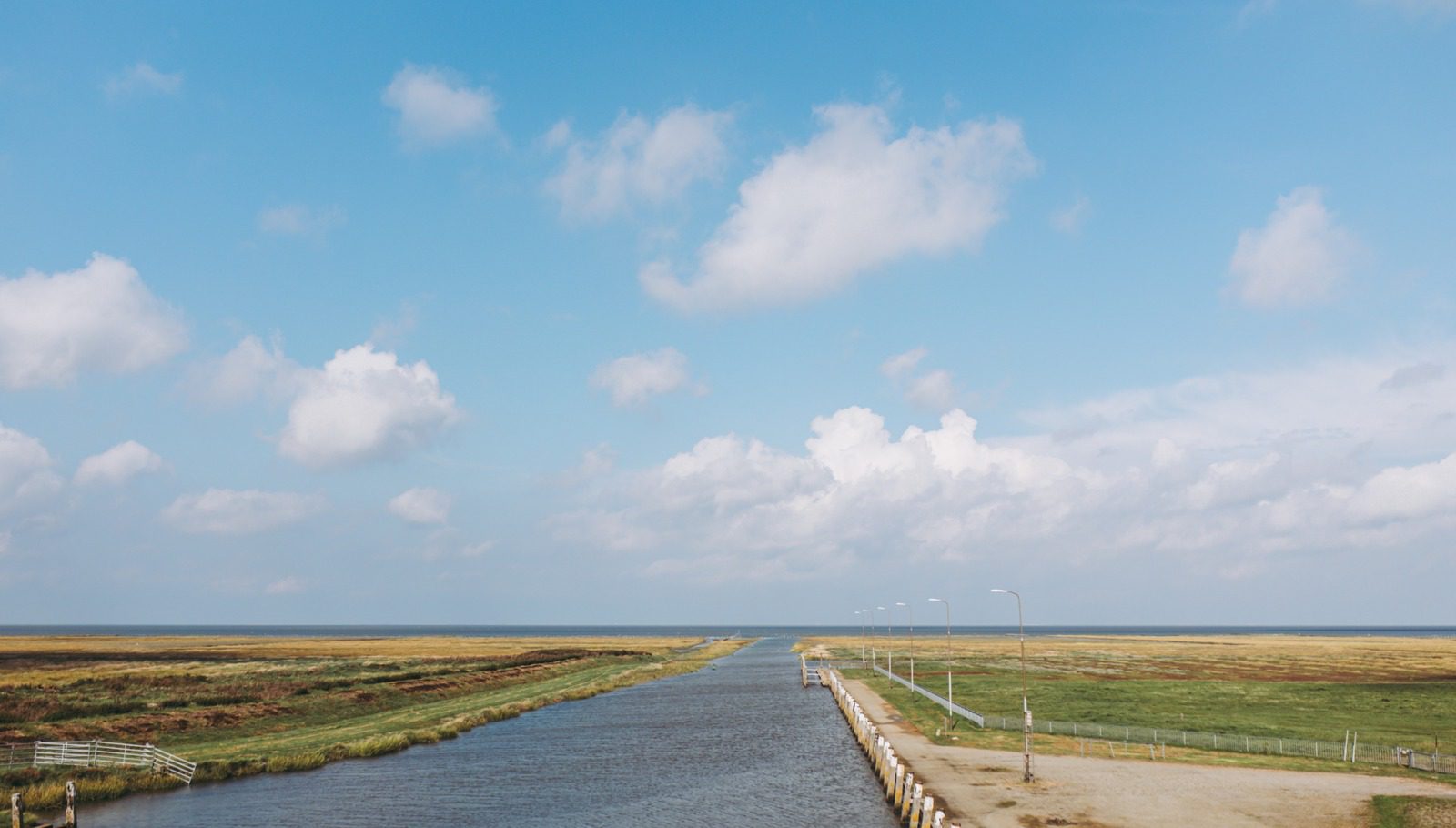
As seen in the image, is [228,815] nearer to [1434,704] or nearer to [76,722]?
[76,722]

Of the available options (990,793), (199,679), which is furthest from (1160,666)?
(199,679)

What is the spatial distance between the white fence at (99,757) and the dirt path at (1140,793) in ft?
129

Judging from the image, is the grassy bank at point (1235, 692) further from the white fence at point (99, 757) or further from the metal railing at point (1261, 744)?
the white fence at point (99, 757)

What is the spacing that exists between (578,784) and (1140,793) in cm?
2837

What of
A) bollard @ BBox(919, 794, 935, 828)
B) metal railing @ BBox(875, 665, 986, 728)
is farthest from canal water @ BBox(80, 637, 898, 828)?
metal railing @ BBox(875, 665, 986, 728)

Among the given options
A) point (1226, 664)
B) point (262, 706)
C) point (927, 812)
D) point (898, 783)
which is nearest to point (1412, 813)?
point (927, 812)

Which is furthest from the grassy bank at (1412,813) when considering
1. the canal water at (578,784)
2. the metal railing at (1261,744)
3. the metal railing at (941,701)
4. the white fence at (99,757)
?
the white fence at (99,757)

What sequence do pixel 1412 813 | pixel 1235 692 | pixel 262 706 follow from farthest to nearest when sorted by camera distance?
pixel 1235 692 < pixel 262 706 < pixel 1412 813

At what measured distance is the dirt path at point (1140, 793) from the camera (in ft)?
115

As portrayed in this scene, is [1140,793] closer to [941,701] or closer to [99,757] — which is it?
[941,701]

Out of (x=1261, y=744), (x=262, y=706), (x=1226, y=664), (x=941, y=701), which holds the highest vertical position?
(x=1261, y=744)

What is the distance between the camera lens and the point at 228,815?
4081 centimetres

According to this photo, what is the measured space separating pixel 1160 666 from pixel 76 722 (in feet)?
433

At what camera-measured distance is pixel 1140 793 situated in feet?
131
